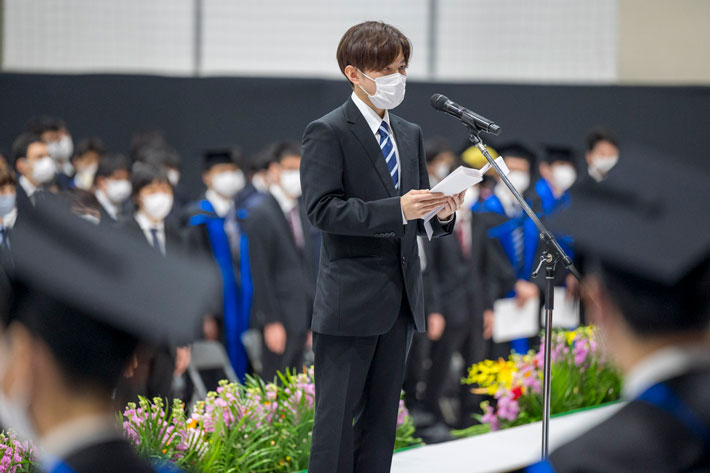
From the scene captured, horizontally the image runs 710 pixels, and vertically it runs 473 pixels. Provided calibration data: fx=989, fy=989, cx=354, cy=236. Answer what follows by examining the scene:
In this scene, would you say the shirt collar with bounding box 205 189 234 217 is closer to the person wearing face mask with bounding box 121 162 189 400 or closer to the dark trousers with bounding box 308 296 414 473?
the person wearing face mask with bounding box 121 162 189 400

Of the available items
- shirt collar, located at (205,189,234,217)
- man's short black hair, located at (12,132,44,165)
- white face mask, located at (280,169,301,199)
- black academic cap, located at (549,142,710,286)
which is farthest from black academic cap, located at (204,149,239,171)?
black academic cap, located at (549,142,710,286)

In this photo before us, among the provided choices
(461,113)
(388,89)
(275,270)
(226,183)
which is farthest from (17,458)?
(226,183)

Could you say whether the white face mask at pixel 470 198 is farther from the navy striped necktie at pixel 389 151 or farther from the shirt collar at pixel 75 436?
the shirt collar at pixel 75 436

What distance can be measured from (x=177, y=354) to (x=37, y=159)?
1.86m

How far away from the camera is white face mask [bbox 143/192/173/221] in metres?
5.73

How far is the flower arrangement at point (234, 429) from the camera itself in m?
3.63

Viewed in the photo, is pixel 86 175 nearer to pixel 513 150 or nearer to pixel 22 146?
pixel 22 146

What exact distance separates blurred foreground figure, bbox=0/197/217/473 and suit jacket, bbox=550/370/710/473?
605 millimetres

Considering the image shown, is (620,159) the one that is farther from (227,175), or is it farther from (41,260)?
(227,175)

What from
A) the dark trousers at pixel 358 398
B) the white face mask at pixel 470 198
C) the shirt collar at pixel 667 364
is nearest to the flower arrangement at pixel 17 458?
the dark trousers at pixel 358 398

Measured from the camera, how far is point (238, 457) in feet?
12.5


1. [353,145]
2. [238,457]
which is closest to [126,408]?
[238,457]

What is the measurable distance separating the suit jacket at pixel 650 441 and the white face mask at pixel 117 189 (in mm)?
5792

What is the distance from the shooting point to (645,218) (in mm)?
1556
